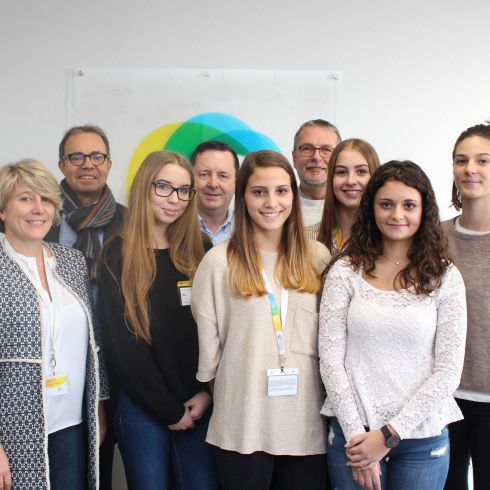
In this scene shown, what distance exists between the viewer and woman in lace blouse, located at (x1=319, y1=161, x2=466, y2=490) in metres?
1.60

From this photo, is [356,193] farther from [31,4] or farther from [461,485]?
[31,4]

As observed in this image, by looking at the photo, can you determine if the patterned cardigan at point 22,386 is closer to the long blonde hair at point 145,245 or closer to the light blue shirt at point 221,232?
the long blonde hair at point 145,245

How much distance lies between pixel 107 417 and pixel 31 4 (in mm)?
2512

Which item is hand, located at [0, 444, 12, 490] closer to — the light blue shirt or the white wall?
the light blue shirt

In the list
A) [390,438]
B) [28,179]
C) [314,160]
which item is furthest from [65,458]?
[314,160]

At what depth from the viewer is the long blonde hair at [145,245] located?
75.4 inches

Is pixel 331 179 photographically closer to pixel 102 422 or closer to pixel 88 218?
pixel 88 218

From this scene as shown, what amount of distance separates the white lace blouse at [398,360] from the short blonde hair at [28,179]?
1.13 meters

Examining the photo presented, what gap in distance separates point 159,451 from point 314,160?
1.57 m

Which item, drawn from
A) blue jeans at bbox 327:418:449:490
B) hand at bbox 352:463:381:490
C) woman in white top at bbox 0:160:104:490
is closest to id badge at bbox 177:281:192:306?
woman in white top at bbox 0:160:104:490

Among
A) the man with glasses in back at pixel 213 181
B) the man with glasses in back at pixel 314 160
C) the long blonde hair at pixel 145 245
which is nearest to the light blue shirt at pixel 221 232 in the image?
the man with glasses in back at pixel 213 181

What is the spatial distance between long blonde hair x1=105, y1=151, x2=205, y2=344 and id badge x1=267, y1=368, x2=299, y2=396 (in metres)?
0.50

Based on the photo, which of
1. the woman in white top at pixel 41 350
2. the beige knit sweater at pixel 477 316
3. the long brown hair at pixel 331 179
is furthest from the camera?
the long brown hair at pixel 331 179

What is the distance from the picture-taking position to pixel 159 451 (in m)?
1.95
